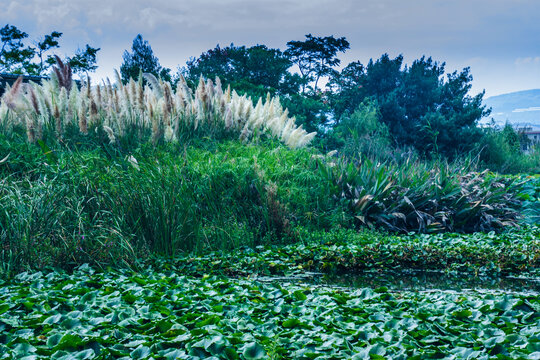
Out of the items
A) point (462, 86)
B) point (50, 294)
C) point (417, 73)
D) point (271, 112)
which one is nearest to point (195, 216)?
point (50, 294)

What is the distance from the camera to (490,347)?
269cm

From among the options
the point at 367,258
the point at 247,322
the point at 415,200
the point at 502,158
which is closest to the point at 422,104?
the point at 502,158

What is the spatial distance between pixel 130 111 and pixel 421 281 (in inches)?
193

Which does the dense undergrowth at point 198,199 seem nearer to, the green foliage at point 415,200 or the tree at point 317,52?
the green foliage at point 415,200

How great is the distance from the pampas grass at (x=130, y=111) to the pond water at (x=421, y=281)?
11.3 feet

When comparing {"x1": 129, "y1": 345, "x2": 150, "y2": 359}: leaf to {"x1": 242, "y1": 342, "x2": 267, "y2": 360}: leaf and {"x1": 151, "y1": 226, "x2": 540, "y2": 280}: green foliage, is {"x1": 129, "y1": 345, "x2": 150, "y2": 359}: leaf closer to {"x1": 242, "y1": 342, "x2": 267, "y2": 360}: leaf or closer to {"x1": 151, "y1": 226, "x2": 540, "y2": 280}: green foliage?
{"x1": 242, "y1": 342, "x2": 267, "y2": 360}: leaf

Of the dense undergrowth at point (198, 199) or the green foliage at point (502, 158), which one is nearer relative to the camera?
the dense undergrowth at point (198, 199)

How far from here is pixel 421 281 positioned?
4.71 metres

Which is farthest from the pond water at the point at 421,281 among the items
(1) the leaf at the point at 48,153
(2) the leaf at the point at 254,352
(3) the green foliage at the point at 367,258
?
(1) the leaf at the point at 48,153

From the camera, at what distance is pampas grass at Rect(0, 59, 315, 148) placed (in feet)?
22.9

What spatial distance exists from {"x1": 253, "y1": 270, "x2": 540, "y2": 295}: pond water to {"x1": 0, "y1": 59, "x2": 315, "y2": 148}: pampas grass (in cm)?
345

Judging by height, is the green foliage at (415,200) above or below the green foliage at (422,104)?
below

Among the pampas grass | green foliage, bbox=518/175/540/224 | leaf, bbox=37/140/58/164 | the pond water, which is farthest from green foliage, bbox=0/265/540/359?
green foliage, bbox=518/175/540/224

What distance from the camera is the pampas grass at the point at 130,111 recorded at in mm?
6988
